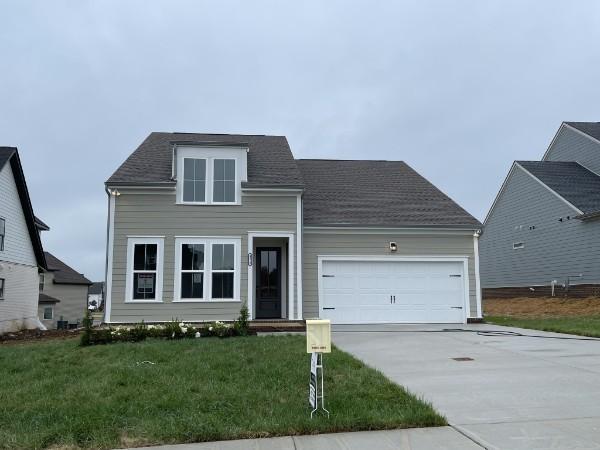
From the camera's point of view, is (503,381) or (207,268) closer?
(503,381)

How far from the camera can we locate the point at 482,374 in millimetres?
7457

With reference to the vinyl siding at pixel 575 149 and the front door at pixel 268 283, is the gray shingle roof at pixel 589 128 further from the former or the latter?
the front door at pixel 268 283

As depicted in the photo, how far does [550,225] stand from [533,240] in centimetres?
159

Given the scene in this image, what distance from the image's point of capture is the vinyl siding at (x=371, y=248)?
15.5m

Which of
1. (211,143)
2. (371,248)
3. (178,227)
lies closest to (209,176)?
(211,143)

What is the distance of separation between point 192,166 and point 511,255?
18.7m

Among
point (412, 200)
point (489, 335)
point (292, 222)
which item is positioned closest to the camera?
point (489, 335)

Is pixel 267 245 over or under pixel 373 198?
under

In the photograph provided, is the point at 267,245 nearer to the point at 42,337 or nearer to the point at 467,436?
the point at 42,337

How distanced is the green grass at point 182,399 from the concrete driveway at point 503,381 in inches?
20.3

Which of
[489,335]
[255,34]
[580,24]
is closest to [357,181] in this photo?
[255,34]

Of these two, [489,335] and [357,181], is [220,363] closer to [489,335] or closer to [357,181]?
[489,335]

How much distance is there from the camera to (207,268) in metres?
14.5

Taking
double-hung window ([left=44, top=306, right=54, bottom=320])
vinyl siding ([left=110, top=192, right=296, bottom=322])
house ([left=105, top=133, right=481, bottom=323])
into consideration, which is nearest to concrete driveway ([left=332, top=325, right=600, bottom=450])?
house ([left=105, top=133, right=481, bottom=323])
